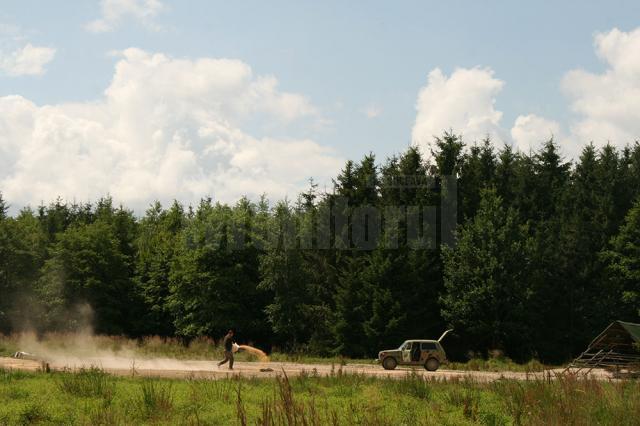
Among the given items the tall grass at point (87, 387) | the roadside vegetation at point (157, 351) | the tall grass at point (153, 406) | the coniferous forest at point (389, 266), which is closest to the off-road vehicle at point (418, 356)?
the roadside vegetation at point (157, 351)

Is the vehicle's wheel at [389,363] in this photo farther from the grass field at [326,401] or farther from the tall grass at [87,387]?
the tall grass at [87,387]

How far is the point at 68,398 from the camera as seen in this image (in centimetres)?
1659

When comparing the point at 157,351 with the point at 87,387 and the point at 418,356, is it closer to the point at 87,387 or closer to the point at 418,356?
the point at 418,356

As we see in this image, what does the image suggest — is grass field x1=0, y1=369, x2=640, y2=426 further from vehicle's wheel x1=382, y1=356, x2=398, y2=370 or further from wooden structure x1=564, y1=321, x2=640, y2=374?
wooden structure x1=564, y1=321, x2=640, y2=374

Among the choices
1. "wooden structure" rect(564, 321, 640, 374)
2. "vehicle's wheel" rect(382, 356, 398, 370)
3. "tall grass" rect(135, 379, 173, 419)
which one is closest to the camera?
"tall grass" rect(135, 379, 173, 419)

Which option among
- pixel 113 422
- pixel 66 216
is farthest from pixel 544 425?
pixel 66 216

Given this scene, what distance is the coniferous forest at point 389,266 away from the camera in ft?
160

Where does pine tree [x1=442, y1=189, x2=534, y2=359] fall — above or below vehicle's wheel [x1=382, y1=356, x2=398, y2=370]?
above

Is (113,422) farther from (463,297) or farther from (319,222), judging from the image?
(319,222)

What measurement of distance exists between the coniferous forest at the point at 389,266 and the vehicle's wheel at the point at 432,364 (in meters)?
13.0

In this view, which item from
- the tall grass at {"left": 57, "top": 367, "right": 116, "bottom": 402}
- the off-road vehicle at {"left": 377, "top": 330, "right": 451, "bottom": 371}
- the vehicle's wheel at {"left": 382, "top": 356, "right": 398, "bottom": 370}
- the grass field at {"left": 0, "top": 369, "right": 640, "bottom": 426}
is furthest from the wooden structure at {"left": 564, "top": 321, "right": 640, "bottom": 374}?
the tall grass at {"left": 57, "top": 367, "right": 116, "bottom": 402}

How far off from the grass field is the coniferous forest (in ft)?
94.3

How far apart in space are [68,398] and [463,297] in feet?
117

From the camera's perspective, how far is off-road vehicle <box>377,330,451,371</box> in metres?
34.8
